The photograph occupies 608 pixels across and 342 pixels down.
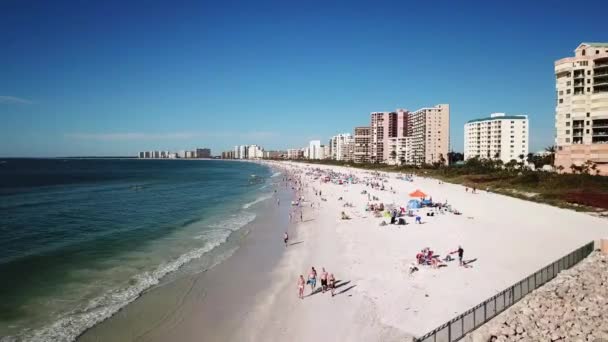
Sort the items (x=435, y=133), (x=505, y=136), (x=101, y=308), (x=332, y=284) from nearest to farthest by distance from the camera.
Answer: (x=101, y=308), (x=332, y=284), (x=505, y=136), (x=435, y=133)

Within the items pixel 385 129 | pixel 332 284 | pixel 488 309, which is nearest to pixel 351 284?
pixel 332 284

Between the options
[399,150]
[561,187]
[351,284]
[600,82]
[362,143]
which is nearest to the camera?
[351,284]

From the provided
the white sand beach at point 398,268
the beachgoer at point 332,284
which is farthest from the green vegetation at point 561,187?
the beachgoer at point 332,284

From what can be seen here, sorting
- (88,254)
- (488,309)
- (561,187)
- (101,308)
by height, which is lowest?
(101,308)

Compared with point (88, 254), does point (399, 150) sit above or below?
above

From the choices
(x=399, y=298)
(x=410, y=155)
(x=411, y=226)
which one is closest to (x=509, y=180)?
(x=411, y=226)

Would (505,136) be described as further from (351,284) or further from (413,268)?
(351,284)

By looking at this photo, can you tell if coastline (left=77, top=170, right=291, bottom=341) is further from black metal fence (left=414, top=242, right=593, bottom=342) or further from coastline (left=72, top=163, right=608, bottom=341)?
black metal fence (left=414, top=242, right=593, bottom=342)
